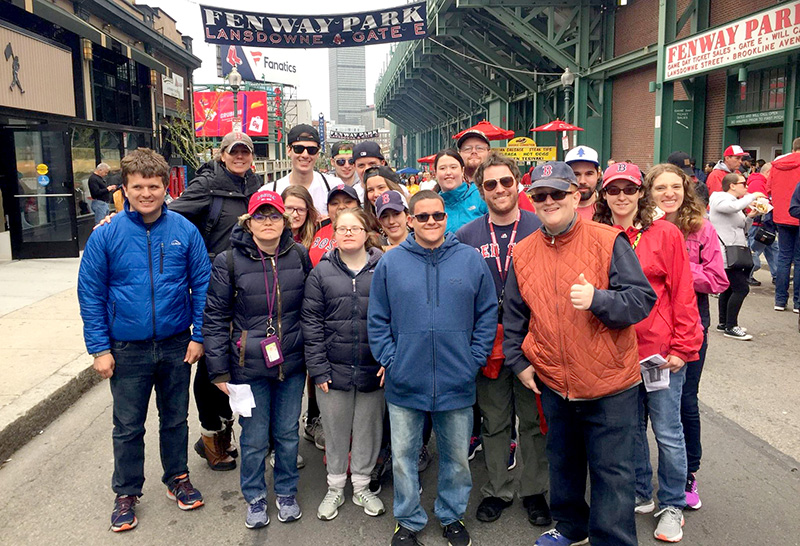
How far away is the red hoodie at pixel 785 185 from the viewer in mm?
8148

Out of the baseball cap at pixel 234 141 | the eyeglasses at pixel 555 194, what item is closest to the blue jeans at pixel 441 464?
the eyeglasses at pixel 555 194

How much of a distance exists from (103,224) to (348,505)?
2.17 metres

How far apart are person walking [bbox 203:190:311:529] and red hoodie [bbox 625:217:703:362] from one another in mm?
1873

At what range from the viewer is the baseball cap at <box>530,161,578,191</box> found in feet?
9.12

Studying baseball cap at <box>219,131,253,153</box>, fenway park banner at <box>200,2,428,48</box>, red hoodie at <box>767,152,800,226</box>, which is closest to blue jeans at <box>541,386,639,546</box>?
baseball cap at <box>219,131,253,153</box>

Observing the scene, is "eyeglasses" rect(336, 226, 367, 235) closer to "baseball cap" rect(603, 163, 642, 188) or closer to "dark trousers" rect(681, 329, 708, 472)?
"baseball cap" rect(603, 163, 642, 188)

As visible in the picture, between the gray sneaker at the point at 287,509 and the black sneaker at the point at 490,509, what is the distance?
40.5 inches

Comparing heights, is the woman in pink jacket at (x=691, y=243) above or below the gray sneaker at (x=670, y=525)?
above

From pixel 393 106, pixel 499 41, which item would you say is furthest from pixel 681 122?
pixel 393 106

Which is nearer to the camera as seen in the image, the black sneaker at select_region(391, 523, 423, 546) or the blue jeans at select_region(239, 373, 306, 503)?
the black sneaker at select_region(391, 523, 423, 546)

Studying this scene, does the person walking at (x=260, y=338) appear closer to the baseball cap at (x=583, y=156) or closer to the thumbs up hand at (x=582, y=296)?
the thumbs up hand at (x=582, y=296)

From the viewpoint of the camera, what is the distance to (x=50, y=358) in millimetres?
6133

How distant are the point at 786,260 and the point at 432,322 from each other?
7.21m

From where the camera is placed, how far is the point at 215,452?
14.1 ft
